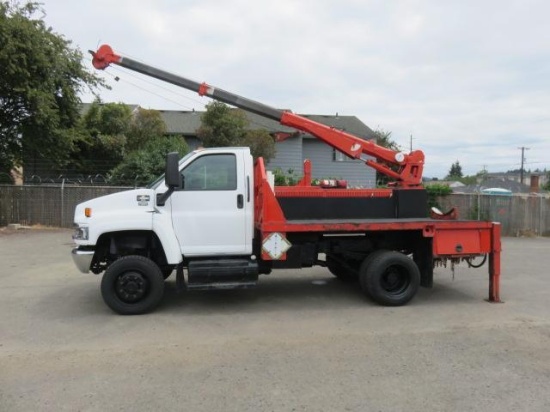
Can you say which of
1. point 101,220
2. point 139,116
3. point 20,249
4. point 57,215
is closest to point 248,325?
point 101,220

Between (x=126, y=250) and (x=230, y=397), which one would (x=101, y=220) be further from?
(x=230, y=397)

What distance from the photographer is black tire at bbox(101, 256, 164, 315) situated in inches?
271

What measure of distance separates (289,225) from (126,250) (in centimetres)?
236

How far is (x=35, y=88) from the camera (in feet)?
60.0

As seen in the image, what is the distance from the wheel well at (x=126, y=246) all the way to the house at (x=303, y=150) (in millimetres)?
22023

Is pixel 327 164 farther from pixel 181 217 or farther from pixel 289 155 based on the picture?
pixel 181 217

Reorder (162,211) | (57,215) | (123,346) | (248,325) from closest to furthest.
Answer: (123,346) < (248,325) < (162,211) < (57,215)

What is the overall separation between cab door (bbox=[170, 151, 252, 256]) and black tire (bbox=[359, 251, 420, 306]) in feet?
5.96

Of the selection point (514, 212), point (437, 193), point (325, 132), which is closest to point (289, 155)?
point (437, 193)

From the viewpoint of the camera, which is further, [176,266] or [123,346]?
[176,266]

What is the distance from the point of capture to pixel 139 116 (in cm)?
2609

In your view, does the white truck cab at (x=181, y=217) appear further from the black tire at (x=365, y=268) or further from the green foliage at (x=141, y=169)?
the green foliage at (x=141, y=169)

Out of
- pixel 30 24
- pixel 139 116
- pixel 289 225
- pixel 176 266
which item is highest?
pixel 30 24

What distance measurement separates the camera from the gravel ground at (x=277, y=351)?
14.1ft
